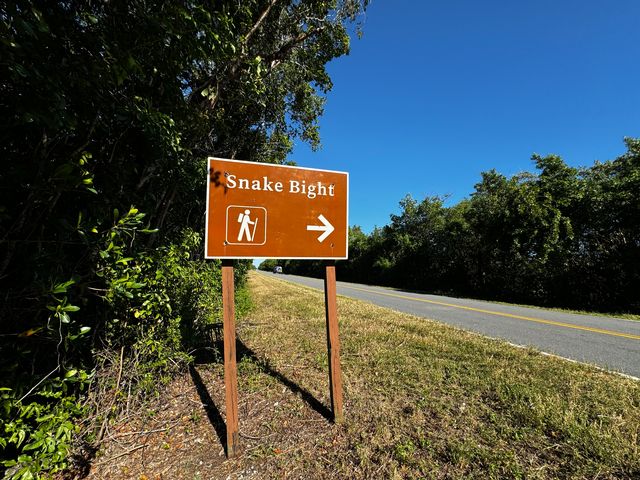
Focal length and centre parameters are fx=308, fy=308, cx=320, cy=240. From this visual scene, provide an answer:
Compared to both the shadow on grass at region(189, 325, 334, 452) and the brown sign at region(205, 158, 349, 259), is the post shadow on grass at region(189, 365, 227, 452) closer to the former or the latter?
the shadow on grass at region(189, 325, 334, 452)

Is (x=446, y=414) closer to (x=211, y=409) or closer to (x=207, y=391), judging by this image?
(x=211, y=409)

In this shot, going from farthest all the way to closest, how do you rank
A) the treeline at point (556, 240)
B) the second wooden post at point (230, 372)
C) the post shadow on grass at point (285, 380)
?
1. the treeline at point (556, 240)
2. the post shadow on grass at point (285, 380)
3. the second wooden post at point (230, 372)

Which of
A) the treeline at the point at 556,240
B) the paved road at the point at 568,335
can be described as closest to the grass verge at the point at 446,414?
the paved road at the point at 568,335

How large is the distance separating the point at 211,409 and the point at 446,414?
2.46 meters

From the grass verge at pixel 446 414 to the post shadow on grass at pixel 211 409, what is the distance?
15.4 inches

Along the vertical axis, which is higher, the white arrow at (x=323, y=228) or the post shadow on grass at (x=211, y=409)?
the white arrow at (x=323, y=228)

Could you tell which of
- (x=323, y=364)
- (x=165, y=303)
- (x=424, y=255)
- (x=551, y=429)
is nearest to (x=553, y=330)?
(x=551, y=429)

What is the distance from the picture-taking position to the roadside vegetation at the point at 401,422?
2395 mm

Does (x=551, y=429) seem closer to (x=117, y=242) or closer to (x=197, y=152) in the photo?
(x=117, y=242)

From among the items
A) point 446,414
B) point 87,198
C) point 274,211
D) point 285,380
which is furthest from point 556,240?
point 87,198

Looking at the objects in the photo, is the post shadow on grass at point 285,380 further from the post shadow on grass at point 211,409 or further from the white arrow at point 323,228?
the white arrow at point 323,228

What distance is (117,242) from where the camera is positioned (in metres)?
2.53

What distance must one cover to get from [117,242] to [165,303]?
90 centimetres

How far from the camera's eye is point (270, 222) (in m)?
2.81
